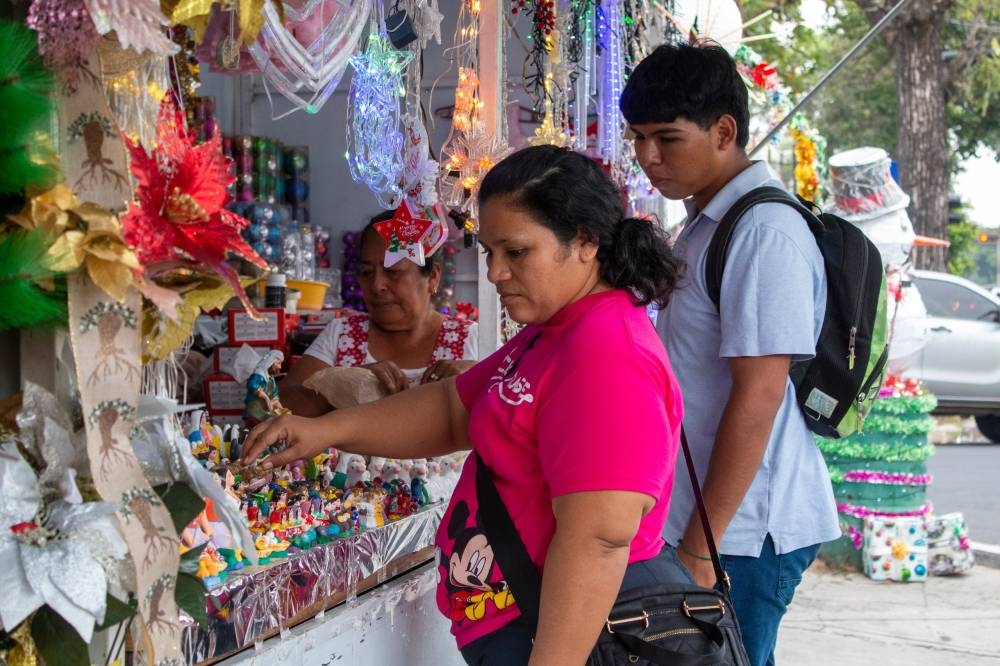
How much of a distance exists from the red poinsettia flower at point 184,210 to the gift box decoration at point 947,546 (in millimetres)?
5348

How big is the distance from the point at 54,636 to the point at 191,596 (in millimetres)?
202

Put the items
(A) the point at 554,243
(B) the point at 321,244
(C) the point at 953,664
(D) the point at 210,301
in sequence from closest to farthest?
(D) the point at 210,301 → (A) the point at 554,243 → (C) the point at 953,664 → (B) the point at 321,244

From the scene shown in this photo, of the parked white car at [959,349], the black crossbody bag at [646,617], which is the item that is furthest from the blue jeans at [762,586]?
the parked white car at [959,349]

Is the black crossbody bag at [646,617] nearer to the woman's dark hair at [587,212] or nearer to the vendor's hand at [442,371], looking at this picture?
the woman's dark hair at [587,212]

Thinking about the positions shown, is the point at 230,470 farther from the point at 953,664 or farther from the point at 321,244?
the point at 953,664

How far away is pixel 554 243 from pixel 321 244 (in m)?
3.29

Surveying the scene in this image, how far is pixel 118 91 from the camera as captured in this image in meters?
1.28

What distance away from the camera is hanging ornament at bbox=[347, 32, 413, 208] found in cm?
281

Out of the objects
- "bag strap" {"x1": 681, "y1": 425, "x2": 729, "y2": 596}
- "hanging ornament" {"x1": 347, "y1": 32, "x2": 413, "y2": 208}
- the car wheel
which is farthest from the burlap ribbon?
the car wheel

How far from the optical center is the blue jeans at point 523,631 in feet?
5.29

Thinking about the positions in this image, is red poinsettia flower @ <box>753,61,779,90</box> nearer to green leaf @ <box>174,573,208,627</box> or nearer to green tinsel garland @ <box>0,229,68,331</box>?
green leaf @ <box>174,573,208,627</box>

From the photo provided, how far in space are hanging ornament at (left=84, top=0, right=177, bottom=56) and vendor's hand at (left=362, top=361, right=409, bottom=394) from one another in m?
1.63

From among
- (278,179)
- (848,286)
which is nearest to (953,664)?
(848,286)

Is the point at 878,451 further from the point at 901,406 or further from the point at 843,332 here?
the point at 843,332
